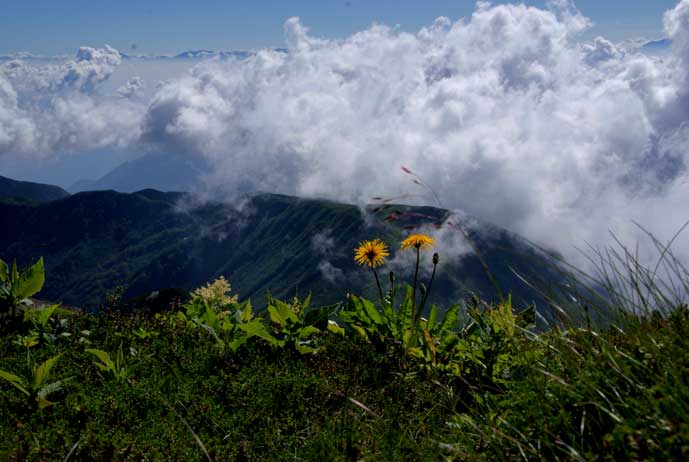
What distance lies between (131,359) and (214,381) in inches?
49.4

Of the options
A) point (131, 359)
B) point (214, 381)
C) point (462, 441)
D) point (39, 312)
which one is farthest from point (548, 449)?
point (39, 312)

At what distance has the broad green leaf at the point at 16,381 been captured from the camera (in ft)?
16.7

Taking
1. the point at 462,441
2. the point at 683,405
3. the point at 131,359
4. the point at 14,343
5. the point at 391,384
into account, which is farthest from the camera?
the point at 14,343

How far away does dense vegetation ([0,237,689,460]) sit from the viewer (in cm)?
337

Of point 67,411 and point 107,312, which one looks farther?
point 107,312

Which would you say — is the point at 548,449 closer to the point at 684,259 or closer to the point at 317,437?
the point at 317,437

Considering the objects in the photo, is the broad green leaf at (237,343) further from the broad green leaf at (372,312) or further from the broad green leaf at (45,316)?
the broad green leaf at (45,316)

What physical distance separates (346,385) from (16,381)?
3179mm

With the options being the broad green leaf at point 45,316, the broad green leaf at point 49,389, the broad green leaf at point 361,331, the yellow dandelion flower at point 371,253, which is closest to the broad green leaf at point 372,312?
the broad green leaf at point 361,331

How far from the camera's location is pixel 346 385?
562 cm

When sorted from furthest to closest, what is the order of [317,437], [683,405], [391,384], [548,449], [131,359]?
[131,359], [391,384], [317,437], [548,449], [683,405]

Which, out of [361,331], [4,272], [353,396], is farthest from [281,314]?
[4,272]

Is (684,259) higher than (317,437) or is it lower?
higher

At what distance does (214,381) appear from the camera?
5.60 metres
